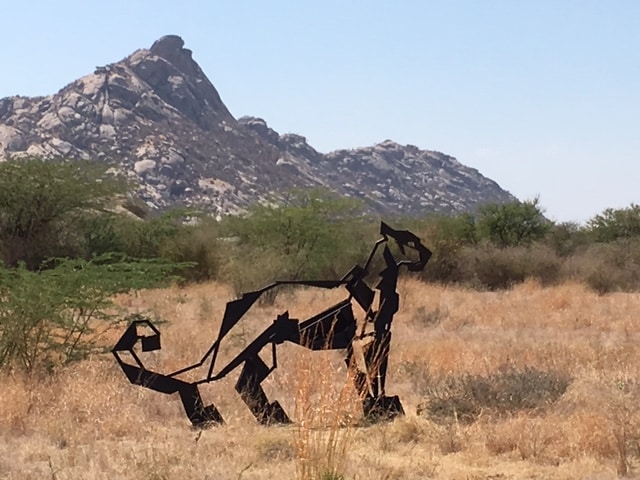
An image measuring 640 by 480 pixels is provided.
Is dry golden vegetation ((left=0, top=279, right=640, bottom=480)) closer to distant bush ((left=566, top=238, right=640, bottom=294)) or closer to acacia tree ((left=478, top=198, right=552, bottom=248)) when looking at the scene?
distant bush ((left=566, top=238, right=640, bottom=294))

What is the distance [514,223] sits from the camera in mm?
29906

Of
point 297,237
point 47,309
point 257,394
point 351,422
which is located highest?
point 297,237

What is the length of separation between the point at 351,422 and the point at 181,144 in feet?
300

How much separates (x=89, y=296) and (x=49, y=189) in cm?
1323

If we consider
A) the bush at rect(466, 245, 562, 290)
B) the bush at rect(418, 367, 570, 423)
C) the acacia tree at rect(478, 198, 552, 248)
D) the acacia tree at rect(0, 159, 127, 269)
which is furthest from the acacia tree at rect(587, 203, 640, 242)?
the bush at rect(418, 367, 570, 423)

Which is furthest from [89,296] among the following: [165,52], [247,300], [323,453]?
[165,52]

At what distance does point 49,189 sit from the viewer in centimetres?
2131

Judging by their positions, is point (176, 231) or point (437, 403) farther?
point (176, 231)

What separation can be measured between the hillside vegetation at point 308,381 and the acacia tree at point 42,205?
59 millimetres

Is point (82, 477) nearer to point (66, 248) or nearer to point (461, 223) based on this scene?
point (66, 248)

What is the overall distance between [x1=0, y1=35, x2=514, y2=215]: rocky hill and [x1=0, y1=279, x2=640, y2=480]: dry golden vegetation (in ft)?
179

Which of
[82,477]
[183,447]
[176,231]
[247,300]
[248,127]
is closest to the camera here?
[82,477]

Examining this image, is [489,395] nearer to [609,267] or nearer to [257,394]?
[257,394]

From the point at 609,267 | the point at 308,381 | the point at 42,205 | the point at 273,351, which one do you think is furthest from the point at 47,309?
the point at 609,267
